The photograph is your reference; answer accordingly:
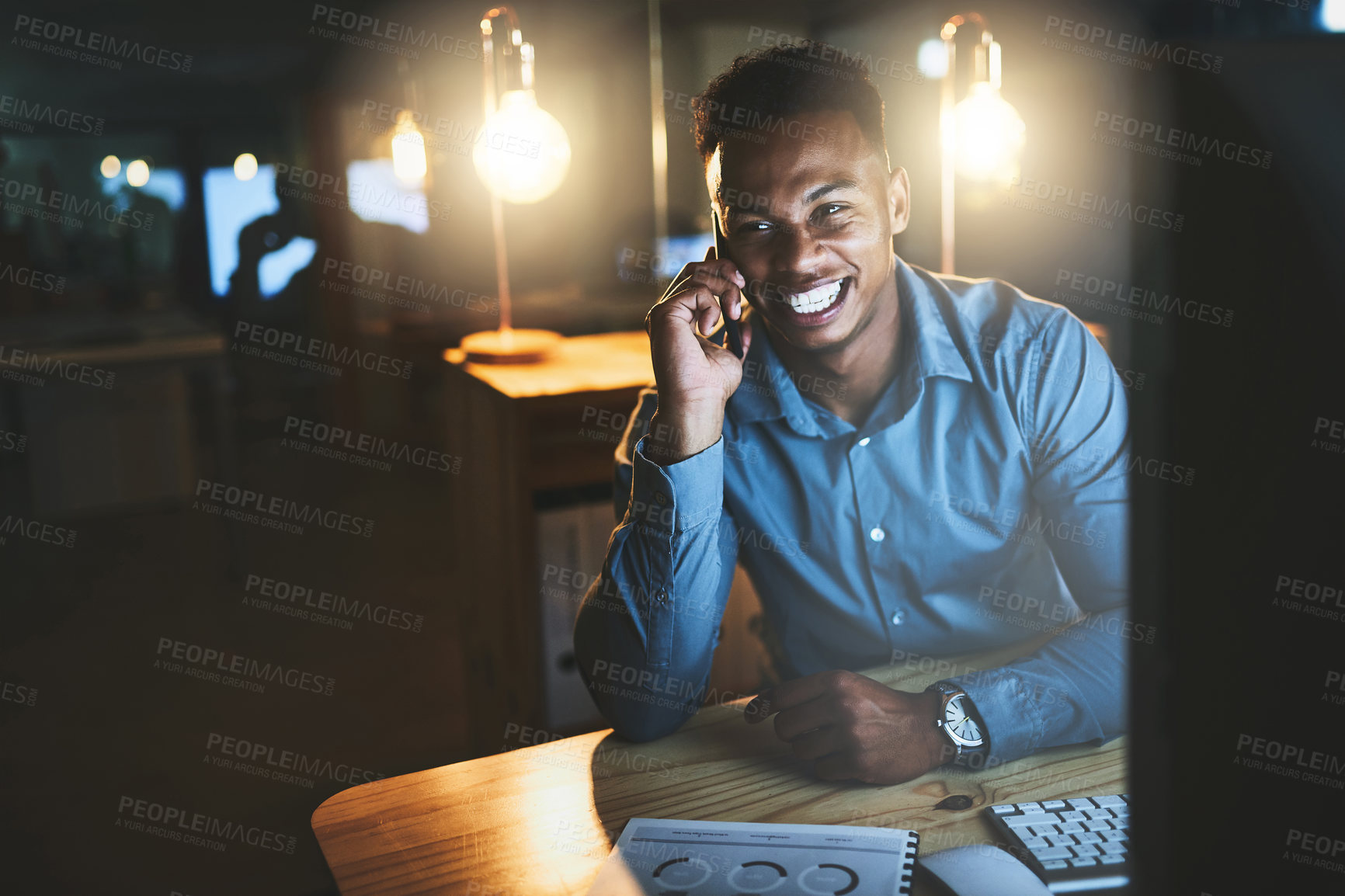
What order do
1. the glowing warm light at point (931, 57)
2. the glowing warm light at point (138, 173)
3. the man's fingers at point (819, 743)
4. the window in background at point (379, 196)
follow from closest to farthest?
the man's fingers at point (819, 743)
the glowing warm light at point (931, 57)
the window in background at point (379, 196)
the glowing warm light at point (138, 173)

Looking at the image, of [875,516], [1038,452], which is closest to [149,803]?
[875,516]

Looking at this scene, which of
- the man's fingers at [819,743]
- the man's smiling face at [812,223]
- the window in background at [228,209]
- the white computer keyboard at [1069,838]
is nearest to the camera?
the white computer keyboard at [1069,838]

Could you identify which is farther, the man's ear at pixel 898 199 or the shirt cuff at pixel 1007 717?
the man's ear at pixel 898 199

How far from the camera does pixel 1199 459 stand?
28 centimetres

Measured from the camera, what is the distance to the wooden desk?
2.94 feet

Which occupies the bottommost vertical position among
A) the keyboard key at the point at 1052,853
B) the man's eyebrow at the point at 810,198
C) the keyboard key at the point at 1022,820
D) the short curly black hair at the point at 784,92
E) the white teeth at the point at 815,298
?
the keyboard key at the point at 1052,853

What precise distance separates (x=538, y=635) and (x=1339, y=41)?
233 cm

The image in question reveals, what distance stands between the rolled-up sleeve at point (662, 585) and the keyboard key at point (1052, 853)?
50 cm

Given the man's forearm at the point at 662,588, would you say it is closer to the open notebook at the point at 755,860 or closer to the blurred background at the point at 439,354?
the open notebook at the point at 755,860

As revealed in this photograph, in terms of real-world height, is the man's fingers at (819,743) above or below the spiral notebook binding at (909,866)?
above

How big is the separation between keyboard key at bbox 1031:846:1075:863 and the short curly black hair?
980 mm

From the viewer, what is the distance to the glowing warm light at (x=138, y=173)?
8.13 metres

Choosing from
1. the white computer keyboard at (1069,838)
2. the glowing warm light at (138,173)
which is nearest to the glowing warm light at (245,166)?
the glowing warm light at (138,173)

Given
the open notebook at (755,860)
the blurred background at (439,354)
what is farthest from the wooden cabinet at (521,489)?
the open notebook at (755,860)
